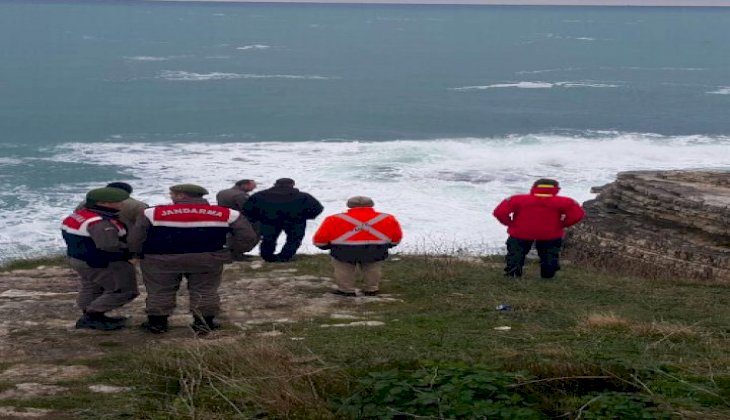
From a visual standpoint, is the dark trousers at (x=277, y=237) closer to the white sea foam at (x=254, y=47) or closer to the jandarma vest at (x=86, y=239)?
the jandarma vest at (x=86, y=239)

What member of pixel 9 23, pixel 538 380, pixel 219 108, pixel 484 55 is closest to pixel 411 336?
pixel 538 380

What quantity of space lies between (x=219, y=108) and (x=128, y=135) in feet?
37.7

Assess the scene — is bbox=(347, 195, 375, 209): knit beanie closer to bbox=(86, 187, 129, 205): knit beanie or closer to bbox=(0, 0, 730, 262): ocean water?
bbox=(86, 187, 129, 205): knit beanie

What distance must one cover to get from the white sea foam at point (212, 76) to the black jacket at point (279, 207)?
6510 cm

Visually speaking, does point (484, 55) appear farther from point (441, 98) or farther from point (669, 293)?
point (669, 293)

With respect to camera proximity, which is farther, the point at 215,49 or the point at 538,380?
the point at 215,49

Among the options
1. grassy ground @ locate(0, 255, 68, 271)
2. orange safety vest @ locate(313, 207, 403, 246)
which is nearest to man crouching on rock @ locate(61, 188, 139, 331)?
orange safety vest @ locate(313, 207, 403, 246)

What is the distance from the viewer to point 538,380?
682 cm

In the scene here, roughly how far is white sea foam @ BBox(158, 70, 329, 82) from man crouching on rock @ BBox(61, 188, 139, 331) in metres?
69.5

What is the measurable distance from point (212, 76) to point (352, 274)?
71470 mm

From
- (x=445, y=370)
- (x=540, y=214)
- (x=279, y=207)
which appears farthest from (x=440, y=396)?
(x=279, y=207)

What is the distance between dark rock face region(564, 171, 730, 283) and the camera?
16.8m

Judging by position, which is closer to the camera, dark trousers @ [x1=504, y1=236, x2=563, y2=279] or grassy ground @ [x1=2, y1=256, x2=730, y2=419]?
grassy ground @ [x1=2, y1=256, x2=730, y2=419]

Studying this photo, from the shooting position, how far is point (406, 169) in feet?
136
